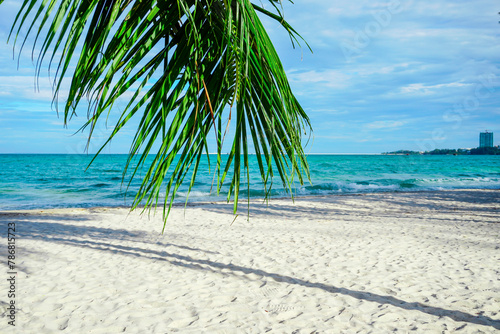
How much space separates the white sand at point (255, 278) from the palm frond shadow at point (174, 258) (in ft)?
0.07

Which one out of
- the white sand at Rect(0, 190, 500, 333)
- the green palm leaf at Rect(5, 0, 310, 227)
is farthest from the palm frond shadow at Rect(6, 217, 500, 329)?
the green palm leaf at Rect(5, 0, 310, 227)

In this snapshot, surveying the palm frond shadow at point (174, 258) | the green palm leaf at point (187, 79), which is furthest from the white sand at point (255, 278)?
the green palm leaf at point (187, 79)

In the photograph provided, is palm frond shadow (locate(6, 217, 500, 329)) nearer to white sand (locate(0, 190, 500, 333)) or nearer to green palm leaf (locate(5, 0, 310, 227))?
white sand (locate(0, 190, 500, 333))

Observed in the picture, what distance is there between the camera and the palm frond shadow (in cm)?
354

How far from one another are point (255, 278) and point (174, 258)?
58.8 inches

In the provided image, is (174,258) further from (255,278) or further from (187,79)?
(187,79)

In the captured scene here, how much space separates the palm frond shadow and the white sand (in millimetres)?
20

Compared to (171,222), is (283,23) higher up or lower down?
higher up

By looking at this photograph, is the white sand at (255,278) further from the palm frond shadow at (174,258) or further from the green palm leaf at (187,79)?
the green palm leaf at (187,79)

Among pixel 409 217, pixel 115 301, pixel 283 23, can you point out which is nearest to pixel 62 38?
pixel 283 23

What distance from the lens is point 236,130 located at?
1389mm

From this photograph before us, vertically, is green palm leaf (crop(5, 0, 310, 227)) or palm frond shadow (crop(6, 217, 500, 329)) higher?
green palm leaf (crop(5, 0, 310, 227))

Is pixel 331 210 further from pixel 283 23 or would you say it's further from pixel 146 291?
pixel 283 23

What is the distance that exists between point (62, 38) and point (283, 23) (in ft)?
2.79
